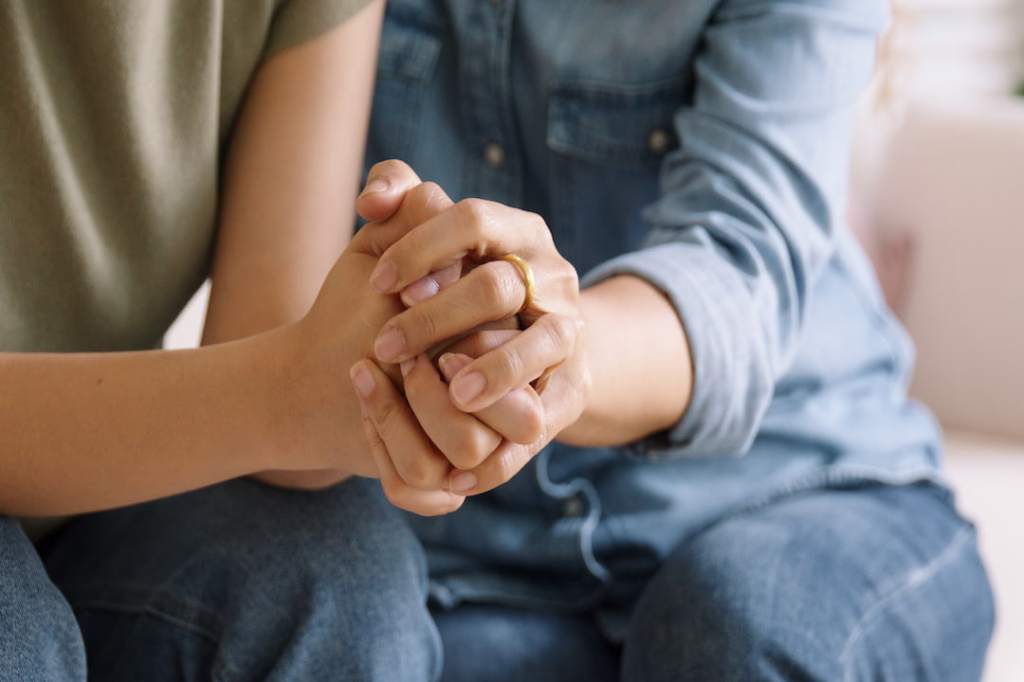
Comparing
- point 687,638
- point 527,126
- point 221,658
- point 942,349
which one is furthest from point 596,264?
point 942,349

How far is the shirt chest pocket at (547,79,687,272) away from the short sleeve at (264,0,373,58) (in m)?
0.20

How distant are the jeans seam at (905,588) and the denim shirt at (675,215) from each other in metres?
0.08

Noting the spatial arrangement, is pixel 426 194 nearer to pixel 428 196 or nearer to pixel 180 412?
pixel 428 196

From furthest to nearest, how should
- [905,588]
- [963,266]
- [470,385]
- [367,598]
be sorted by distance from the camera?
[963,266] → [905,588] → [367,598] → [470,385]

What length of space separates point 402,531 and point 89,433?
0.23 m

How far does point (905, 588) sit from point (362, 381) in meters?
0.47

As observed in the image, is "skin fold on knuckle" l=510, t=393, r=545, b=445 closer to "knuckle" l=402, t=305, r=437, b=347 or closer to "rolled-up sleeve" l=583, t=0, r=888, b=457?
"knuckle" l=402, t=305, r=437, b=347

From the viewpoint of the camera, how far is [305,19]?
0.80 m

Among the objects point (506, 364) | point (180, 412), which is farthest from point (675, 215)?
point (180, 412)

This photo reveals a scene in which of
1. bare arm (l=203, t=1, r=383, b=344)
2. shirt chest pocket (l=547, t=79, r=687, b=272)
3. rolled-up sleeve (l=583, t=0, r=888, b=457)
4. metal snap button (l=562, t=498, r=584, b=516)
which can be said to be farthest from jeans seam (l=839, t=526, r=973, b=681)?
bare arm (l=203, t=1, r=383, b=344)

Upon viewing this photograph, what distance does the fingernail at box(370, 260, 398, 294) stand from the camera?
0.62 meters

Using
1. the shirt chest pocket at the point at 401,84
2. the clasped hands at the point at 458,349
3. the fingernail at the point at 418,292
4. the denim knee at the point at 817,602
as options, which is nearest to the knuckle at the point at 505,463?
the clasped hands at the point at 458,349

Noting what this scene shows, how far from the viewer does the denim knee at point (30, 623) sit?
60 cm

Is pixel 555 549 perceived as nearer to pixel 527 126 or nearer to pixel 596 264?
pixel 596 264
